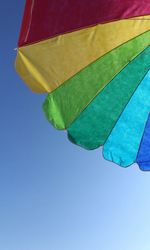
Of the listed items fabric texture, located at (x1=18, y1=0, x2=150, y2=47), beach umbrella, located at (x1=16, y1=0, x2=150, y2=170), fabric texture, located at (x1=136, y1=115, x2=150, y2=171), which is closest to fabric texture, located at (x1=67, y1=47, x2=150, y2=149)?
beach umbrella, located at (x1=16, y1=0, x2=150, y2=170)

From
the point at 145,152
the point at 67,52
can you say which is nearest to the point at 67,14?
the point at 67,52

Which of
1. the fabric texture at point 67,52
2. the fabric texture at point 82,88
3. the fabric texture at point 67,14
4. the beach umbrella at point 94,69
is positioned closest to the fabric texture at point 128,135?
the beach umbrella at point 94,69

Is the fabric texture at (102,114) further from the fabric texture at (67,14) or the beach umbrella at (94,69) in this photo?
the fabric texture at (67,14)

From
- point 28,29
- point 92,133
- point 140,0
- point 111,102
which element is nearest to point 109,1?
point 140,0

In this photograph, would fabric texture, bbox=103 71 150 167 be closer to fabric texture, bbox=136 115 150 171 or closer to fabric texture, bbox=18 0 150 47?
fabric texture, bbox=136 115 150 171

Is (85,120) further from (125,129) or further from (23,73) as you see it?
(23,73)

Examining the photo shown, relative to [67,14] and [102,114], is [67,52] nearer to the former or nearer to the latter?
[67,14]
